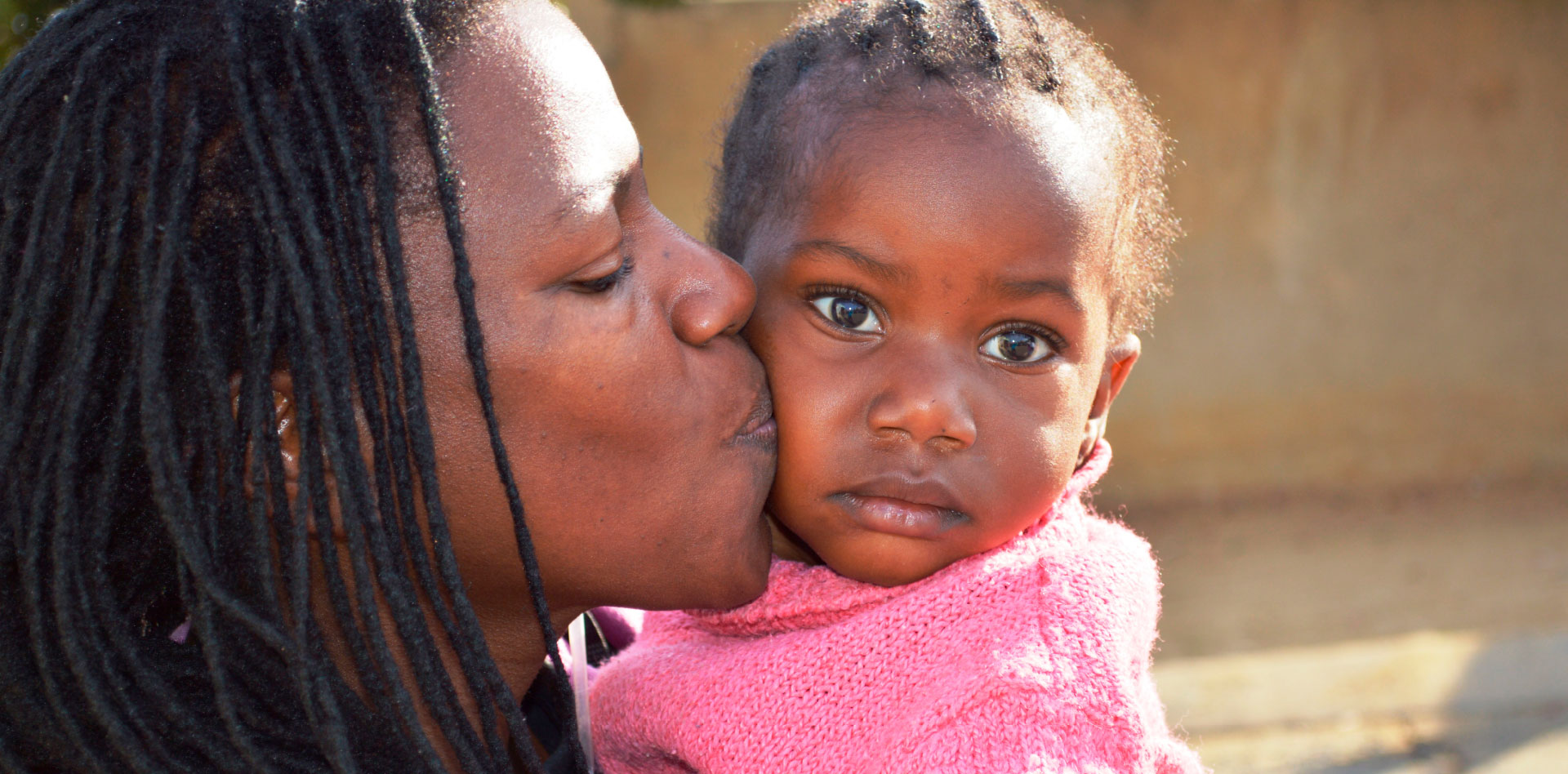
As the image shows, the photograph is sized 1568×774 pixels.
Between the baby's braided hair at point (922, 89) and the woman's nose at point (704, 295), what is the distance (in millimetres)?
329

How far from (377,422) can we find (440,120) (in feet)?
1.05

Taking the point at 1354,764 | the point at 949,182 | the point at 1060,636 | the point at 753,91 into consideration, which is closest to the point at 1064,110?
the point at 949,182

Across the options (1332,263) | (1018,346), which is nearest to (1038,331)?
(1018,346)

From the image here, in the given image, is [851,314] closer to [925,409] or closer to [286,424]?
[925,409]

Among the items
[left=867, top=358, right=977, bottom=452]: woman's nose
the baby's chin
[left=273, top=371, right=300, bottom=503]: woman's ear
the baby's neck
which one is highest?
[left=867, top=358, right=977, bottom=452]: woman's nose

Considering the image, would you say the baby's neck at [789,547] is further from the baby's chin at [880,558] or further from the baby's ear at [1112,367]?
the baby's ear at [1112,367]

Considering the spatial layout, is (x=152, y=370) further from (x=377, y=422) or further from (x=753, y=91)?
(x=753, y=91)

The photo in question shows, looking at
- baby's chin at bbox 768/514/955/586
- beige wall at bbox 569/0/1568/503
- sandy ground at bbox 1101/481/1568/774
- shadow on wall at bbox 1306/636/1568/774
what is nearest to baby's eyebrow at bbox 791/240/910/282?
baby's chin at bbox 768/514/955/586

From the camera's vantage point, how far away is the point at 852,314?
189cm

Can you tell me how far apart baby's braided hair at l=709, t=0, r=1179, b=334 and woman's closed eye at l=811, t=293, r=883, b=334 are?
17 cm

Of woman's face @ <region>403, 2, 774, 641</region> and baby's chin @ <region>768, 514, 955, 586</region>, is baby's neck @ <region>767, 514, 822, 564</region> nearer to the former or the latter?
baby's chin @ <region>768, 514, 955, 586</region>

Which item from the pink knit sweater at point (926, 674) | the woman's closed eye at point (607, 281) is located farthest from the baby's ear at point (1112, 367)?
the woman's closed eye at point (607, 281)

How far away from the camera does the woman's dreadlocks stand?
4.45 feet

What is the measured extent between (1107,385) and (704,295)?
2.81 ft
